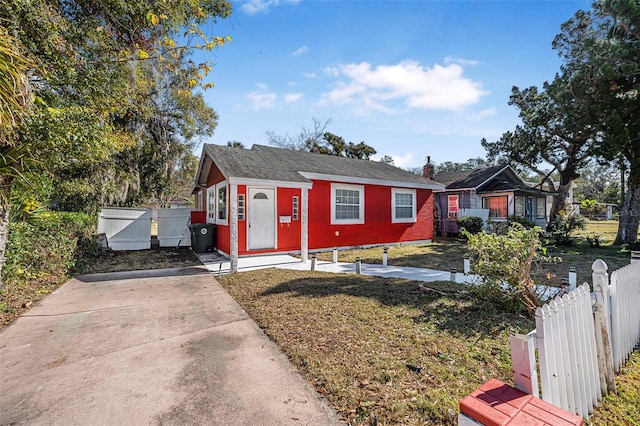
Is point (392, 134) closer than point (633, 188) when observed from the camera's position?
No

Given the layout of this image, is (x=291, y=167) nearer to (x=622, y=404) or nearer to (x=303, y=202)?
(x=303, y=202)

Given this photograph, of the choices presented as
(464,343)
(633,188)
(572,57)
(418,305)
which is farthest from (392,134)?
(464,343)

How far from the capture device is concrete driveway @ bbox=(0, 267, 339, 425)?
7.73ft

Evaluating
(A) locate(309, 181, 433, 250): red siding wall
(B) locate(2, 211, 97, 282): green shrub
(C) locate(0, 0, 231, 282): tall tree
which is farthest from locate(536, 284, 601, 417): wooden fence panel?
(A) locate(309, 181, 433, 250): red siding wall

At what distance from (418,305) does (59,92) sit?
357 inches

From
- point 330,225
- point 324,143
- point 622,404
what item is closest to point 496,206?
point 330,225

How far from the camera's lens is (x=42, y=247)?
245 inches

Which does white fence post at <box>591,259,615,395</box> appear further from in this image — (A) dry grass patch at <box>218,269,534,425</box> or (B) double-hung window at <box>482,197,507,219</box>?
(B) double-hung window at <box>482,197,507,219</box>

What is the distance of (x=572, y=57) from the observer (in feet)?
51.5

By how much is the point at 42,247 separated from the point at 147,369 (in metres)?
5.43

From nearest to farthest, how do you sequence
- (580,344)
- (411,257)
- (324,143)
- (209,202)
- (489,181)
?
1. (580,344)
2. (411,257)
3. (209,202)
4. (489,181)
5. (324,143)

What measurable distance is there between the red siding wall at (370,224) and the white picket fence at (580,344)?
865 cm

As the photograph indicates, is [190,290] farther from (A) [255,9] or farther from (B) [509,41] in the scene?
(B) [509,41]

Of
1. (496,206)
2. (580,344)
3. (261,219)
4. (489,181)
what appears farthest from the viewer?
(489,181)
